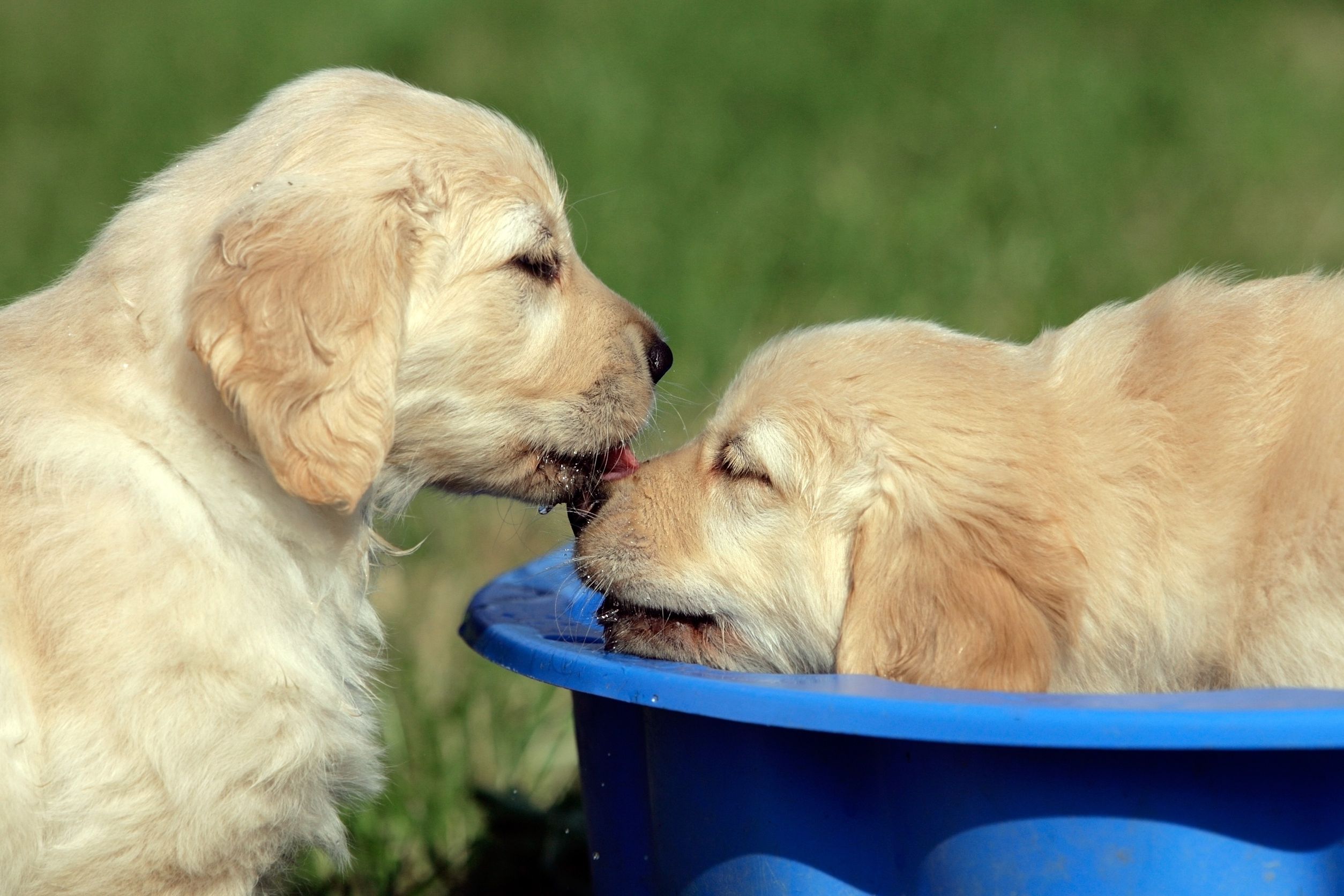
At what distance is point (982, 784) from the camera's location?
6.37 ft

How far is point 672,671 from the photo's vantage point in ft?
7.32

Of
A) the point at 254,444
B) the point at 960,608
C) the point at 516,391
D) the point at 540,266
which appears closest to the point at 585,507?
A: the point at 516,391

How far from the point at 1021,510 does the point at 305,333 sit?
1.28 metres

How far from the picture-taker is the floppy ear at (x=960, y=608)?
2.28 metres

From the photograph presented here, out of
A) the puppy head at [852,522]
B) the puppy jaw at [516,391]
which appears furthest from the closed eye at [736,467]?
the puppy jaw at [516,391]

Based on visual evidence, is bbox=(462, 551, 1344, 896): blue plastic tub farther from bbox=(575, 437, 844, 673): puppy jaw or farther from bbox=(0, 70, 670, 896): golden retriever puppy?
bbox=(0, 70, 670, 896): golden retriever puppy

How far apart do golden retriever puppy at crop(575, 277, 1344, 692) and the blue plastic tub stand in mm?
286

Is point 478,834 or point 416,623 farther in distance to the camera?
point 416,623

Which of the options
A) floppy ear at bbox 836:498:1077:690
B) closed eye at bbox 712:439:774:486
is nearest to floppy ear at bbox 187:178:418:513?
closed eye at bbox 712:439:774:486

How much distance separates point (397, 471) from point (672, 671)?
87 cm

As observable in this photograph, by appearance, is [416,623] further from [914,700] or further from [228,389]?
[914,700]

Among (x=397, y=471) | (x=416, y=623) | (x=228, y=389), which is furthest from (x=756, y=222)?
(x=228, y=389)

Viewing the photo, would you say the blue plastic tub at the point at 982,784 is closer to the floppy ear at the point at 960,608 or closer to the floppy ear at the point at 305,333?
the floppy ear at the point at 960,608

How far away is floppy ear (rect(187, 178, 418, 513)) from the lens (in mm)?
2379
